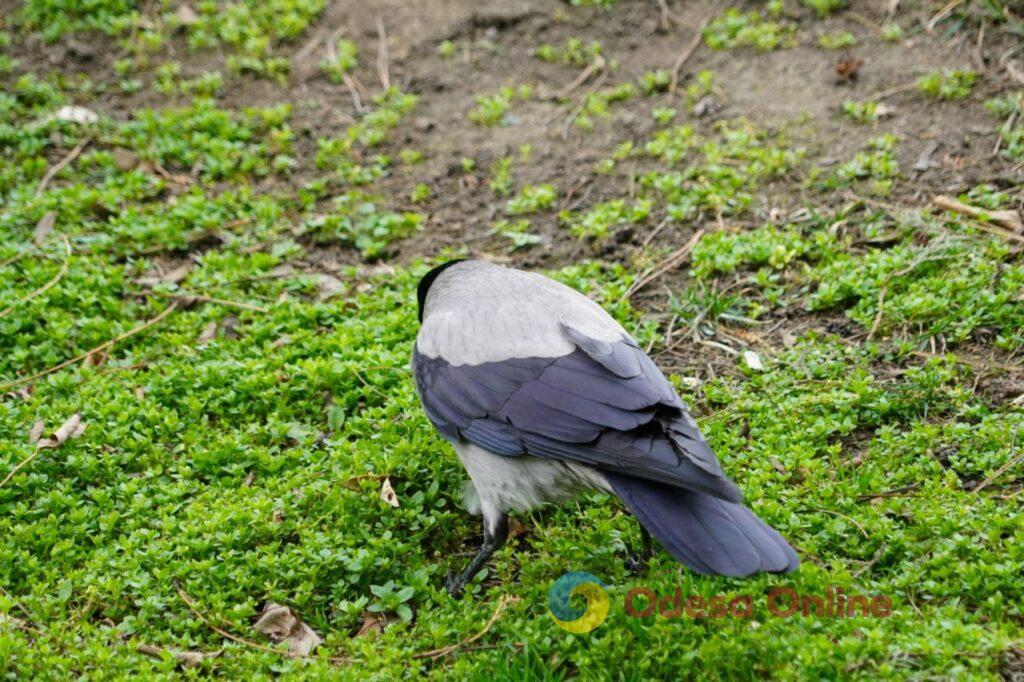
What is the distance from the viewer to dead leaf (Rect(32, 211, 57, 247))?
6254mm

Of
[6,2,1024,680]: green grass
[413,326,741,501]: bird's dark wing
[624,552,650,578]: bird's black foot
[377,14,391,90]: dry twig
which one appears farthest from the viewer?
[377,14,391,90]: dry twig

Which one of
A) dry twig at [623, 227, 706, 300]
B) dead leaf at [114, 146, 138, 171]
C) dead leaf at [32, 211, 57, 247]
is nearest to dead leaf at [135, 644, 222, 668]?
dry twig at [623, 227, 706, 300]

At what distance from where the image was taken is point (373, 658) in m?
3.57

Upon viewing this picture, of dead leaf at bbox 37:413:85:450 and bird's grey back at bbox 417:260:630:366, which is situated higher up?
bird's grey back at bbox 417:260:630:366

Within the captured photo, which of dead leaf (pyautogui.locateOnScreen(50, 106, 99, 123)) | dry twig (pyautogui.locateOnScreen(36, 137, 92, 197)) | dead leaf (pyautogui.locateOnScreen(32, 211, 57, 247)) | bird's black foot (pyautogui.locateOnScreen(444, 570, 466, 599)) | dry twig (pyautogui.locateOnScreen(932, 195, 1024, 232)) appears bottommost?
bird's black foot (pyautogui.locateOnScreen(444, 570, 466, 599))

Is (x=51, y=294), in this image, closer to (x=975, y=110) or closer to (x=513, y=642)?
(x=513, y=642)

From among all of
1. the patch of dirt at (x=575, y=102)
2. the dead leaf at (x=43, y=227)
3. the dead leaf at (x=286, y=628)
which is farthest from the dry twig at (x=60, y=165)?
the dead leaf at (x=286, y=628)

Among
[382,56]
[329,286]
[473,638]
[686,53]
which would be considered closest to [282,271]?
[329,286]

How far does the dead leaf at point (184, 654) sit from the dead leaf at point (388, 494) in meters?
0.96

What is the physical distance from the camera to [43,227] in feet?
20.9

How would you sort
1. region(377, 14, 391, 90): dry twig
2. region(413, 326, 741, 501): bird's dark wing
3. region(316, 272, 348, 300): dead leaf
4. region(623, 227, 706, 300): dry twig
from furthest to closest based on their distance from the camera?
region(377, 14, 391, 90): dry twig → region(316, 272, 348, 300): dead leaf → region(623, 227, 706, 300): dry twig → region(413, 326, 741, 501): bird's dark wing

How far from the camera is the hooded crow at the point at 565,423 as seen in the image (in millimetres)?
3342

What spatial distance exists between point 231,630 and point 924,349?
3435mm

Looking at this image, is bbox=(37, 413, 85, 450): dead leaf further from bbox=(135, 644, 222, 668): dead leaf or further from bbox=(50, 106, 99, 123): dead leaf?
bbox=(50, 106, 99, 123): dead leaf
